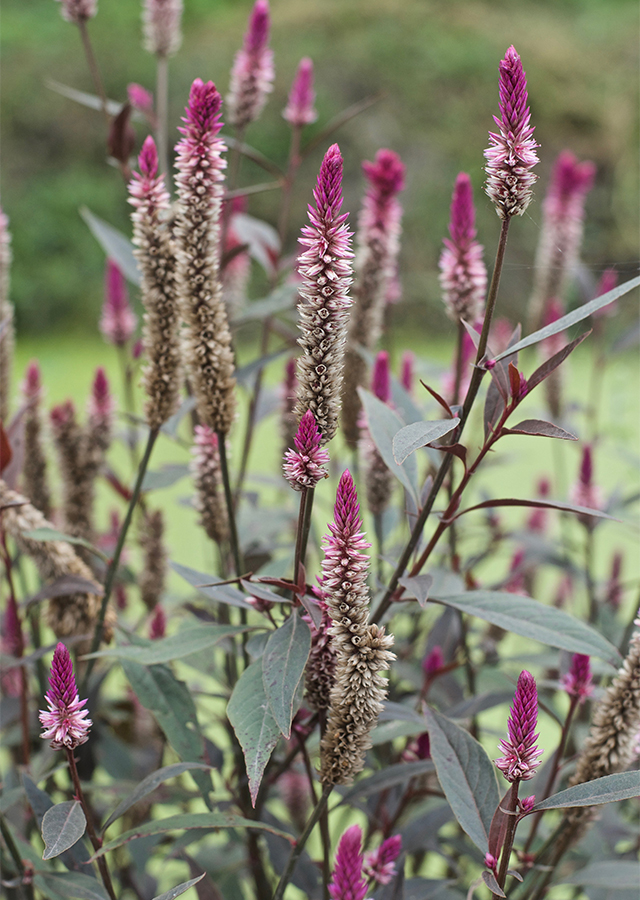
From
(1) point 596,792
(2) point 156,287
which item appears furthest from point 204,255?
(1) point 596,792

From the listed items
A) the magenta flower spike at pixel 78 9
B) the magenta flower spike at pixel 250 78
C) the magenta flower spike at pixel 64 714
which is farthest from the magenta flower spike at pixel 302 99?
the magenta flower spike at pixel 64 714

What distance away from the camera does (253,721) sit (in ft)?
1.04

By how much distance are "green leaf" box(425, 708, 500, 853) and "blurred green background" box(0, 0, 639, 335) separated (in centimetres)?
255

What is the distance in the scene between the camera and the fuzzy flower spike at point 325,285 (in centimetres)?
28

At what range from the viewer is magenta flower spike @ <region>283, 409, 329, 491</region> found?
0.95ft

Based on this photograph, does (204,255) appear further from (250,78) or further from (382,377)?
(250,78)

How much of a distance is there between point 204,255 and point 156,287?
51 millimetres

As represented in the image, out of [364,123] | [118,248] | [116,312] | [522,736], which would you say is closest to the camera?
[522,736]

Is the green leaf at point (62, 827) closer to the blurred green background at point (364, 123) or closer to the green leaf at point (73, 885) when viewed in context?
the green leaf at point (73, 885)

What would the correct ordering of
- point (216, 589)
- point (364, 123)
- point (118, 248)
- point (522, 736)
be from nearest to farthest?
point (522, 736)
point (216, 589)
point (118, 248)
point (364, 123)

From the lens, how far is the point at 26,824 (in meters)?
0.54

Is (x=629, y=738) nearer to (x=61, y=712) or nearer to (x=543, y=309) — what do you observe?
(x=61, y=712)

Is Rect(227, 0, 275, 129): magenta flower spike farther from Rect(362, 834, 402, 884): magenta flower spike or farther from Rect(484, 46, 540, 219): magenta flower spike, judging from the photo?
Rect(362, 834, 402, 884): magenta flower spike

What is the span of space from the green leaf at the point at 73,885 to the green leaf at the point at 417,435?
0.23m
